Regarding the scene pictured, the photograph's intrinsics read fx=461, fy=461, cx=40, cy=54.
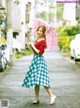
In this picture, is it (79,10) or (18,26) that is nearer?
(79,10)

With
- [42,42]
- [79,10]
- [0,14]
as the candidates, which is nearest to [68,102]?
[42,42]

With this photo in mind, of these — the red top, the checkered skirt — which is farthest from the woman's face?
the checkered skirt

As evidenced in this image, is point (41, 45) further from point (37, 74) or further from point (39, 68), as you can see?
point (37, 74)

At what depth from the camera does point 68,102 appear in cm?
1240

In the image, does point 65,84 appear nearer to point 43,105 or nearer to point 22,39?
point 43,105

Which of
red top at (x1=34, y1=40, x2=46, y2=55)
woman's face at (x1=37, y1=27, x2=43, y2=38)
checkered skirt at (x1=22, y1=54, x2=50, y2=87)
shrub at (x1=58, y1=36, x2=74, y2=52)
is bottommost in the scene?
shrub at (x1=58, y1=36, x2=74, y2=52)

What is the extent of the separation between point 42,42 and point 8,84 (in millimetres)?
6372

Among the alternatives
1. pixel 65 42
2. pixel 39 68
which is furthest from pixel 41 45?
pixel 65 42


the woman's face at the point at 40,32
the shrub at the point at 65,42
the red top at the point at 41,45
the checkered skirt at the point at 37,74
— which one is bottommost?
the shrub at the point at 65,42

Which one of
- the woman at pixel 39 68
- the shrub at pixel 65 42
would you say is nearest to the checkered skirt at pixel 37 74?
the woman at pixel 39 68

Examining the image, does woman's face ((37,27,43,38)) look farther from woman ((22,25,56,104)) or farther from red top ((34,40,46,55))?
red top ((34,40,46,55))

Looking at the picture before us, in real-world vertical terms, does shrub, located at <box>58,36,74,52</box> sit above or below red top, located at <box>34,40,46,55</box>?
below

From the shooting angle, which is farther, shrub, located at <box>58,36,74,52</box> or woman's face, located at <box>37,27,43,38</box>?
shrub, located at <box>58,36,74,52</box>

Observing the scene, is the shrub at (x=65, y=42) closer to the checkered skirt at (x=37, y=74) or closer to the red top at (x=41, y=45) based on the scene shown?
the checkered skirt at (x=37, y=74)
